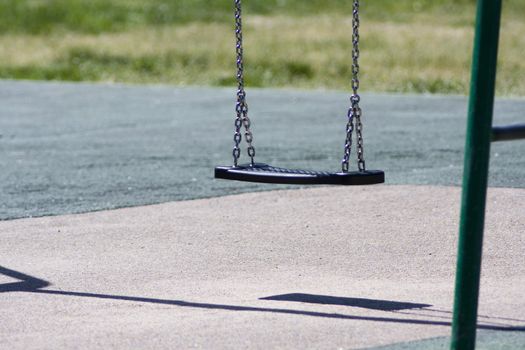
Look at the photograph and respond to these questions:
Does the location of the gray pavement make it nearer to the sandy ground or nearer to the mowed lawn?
the sandy ground

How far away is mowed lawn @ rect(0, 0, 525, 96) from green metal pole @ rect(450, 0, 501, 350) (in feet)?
51.9

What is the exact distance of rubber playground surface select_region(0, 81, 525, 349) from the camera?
5.70 m

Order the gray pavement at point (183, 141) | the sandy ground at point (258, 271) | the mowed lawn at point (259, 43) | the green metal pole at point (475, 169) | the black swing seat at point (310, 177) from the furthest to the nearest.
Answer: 1. the mowed lawn at point (259, 43)
2. the gray pavement at point (183, 141)
3. the black swing seat at point (310, 177)
4. the sandy ground at point (258, 271)
5. the green metal pole at point (475, 169)

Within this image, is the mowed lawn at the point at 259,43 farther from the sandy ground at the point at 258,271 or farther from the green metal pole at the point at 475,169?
the green metal pole at the point at 475,169

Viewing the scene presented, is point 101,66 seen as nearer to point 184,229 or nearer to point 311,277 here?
point 184,229

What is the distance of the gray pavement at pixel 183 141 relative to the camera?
10531 millimetres

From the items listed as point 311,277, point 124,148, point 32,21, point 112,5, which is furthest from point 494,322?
point 112,5

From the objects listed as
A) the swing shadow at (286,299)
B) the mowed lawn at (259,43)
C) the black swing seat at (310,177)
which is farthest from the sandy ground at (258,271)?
the mowed lawn at (259,43)

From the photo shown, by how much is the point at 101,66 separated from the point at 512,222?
2067 centimetres

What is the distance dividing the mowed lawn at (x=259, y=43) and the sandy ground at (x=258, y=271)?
11757 mm

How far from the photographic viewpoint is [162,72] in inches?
1065

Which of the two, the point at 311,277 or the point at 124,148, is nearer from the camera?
the point at 311,277

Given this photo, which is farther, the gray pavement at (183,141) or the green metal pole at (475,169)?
the gray pavement at (183,141)

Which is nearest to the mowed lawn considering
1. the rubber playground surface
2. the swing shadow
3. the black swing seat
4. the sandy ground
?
the rubber playground surface
